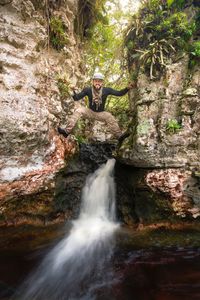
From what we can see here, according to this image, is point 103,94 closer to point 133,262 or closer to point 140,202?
point 140,202

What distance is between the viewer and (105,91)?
18.5 feet

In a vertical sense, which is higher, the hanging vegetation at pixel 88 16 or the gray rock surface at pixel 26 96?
the hanging vegetation at pixel 88 16

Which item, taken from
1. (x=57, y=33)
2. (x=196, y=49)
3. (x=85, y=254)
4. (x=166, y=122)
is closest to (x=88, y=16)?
(x=57, y=33)

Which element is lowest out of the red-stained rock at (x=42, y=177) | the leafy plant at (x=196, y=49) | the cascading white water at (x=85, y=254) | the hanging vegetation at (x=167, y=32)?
the cascading white water at (x=85, y=254)

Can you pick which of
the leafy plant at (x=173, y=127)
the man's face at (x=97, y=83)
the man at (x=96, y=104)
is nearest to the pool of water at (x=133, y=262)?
the leafy plant at (x=173, y=127)

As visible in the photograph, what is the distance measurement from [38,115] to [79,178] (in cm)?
206

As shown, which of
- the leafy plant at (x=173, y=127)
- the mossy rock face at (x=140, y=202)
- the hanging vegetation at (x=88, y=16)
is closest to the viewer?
the mossy rock face at (x=140, y=202)

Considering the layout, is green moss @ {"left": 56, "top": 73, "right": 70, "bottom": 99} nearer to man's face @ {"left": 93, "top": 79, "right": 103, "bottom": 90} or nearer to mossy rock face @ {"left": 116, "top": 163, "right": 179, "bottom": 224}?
man's face @ {"left": 93, "top": 79, "right": 103, "bottom": 90}

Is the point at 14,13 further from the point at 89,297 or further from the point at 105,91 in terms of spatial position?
the point at 89,297

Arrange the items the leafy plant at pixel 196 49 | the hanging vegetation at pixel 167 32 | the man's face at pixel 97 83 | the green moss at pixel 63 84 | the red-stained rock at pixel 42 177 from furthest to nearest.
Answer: the green moss at pixel 63 84
the man's face at pixel 97 83
the hanging vegetation at pixel 167 32
the leafy plant at pixel 196 49
the red-stained rock at pixel 42 177

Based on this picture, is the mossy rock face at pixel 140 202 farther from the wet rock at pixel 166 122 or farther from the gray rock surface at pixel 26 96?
the gray rock surface at pixel 26 96

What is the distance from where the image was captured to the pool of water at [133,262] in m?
2.79

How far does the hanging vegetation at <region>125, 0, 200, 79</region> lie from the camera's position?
5.13 m

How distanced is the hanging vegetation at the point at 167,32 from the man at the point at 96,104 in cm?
95
